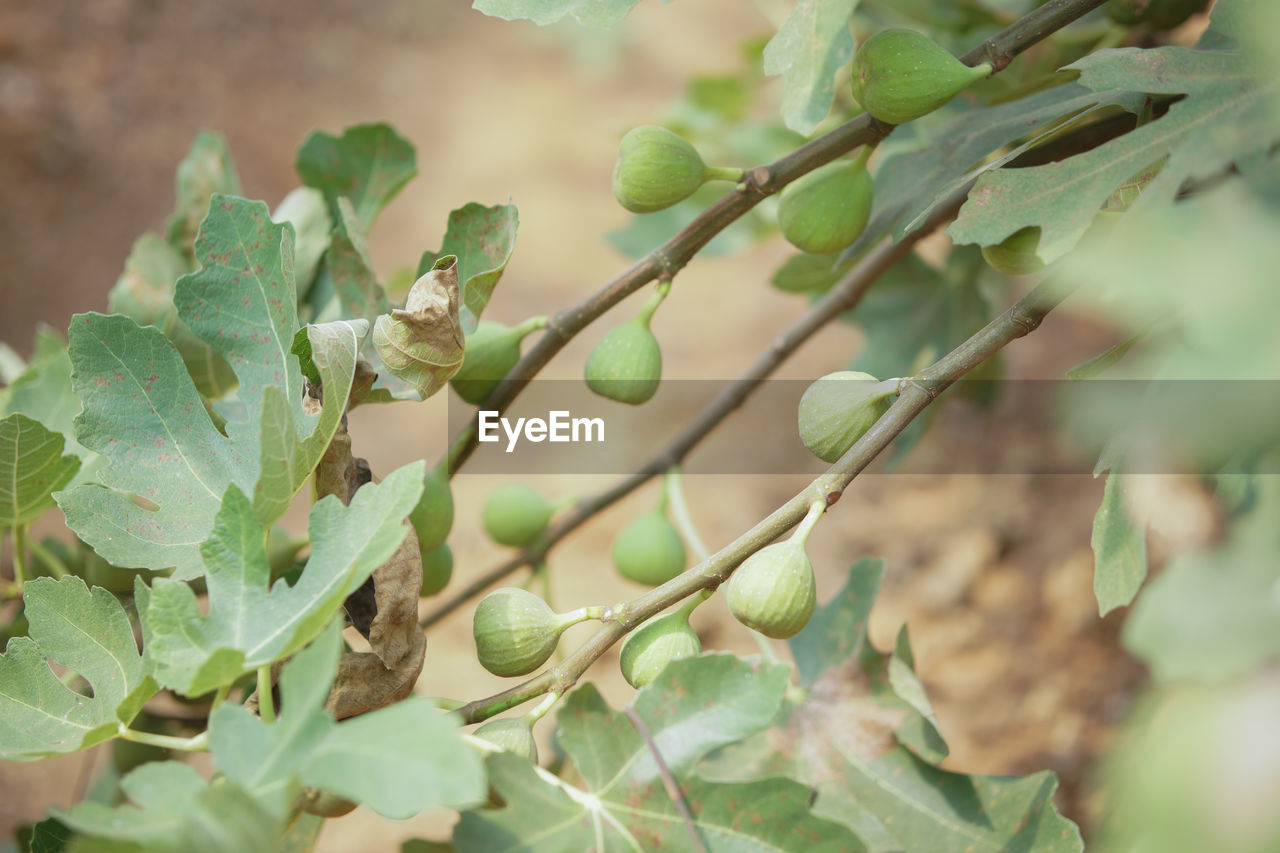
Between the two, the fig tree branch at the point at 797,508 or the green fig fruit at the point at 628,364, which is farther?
the green fig fruit at the point at 628,364

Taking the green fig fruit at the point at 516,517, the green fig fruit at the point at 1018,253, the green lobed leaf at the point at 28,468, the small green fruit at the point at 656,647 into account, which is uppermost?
the green lobed leaf at the point at 28,468

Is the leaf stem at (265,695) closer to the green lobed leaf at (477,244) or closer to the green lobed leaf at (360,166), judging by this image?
the green lobed leaf at (477,244)

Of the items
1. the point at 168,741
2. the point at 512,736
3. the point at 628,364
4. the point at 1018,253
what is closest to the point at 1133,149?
the point at 1018,253

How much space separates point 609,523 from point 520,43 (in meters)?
2.37

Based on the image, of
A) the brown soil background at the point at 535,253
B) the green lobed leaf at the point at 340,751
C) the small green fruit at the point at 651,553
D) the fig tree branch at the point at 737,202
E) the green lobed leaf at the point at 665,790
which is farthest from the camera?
the brown soil background at the point at 535,253

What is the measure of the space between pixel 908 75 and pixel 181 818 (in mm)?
492

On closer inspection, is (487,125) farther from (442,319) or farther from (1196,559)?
(1196,559)

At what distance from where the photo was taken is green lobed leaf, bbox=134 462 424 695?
42cm

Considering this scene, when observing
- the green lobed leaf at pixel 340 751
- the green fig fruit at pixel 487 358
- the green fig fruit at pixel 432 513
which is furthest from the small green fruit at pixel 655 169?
the green lobed leaf at pixel 340 751

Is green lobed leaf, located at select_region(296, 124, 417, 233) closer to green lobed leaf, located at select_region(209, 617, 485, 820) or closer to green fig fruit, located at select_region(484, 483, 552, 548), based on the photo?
green fig fruit, located at select_region(484, 483, 552, 548)

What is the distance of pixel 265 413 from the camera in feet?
1.39

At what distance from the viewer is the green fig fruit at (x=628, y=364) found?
0.60 m

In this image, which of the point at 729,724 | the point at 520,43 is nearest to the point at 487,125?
the point at 520,43

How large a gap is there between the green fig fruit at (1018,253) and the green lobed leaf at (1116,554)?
12 cm
